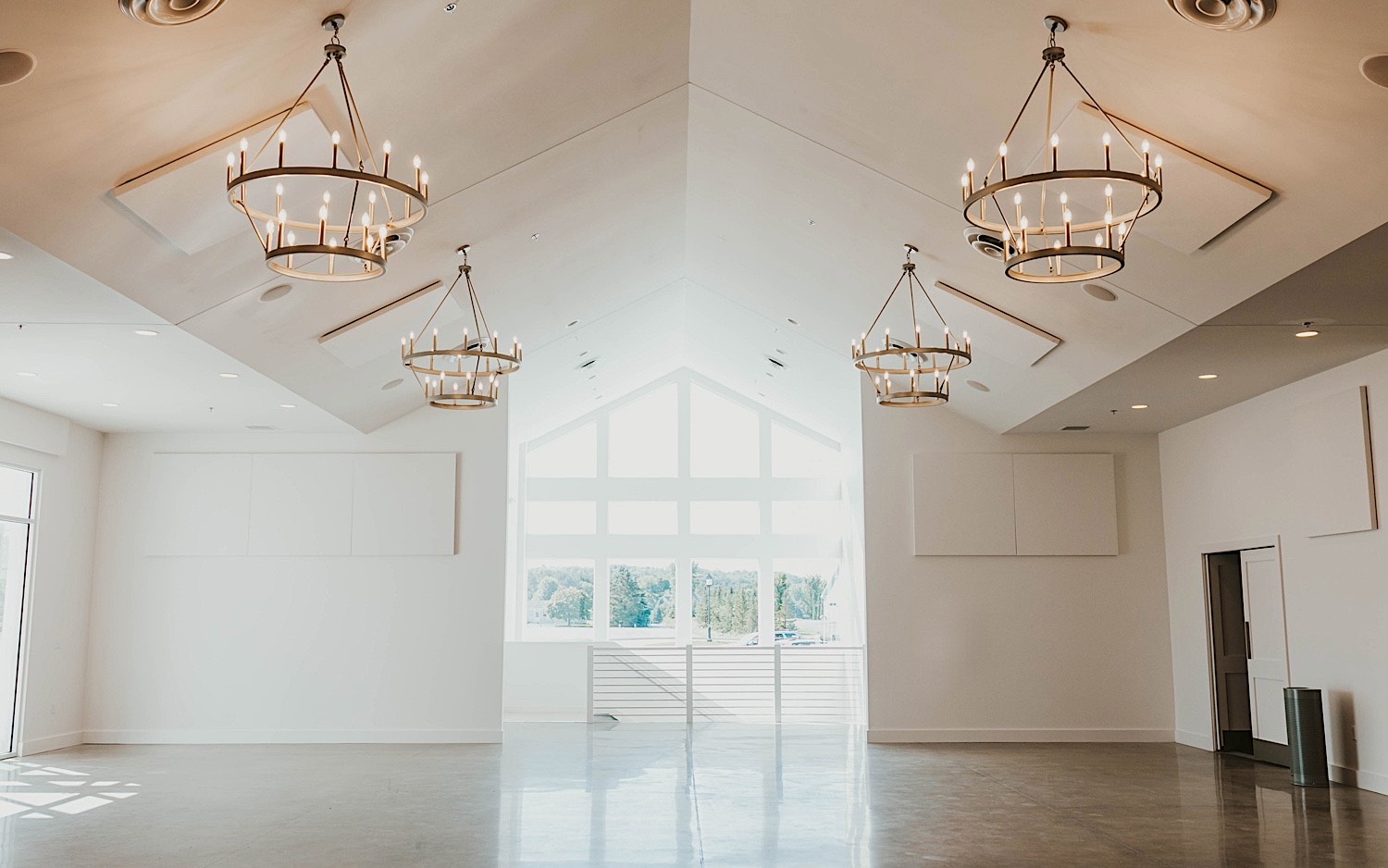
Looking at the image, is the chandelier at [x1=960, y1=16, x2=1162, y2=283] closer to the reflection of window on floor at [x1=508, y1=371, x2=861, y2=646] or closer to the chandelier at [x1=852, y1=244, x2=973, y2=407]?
the chandelier at [x1=852, y1=244, x2=973, y2=407]

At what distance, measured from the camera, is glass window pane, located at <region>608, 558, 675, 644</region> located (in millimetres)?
16062

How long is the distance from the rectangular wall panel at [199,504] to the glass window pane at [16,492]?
50.6 inches

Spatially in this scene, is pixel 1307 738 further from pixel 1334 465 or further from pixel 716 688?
pixel 716 688

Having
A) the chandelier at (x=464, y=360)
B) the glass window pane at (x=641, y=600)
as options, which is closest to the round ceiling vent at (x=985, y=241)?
the chandelier at (x=464, y=360)

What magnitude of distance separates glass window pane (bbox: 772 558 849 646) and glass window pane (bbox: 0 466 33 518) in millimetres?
9529

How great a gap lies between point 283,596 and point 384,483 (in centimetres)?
154

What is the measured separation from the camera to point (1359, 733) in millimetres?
8266

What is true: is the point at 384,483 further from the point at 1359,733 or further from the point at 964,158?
the point at 1359,733

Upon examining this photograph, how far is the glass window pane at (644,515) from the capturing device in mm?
16250

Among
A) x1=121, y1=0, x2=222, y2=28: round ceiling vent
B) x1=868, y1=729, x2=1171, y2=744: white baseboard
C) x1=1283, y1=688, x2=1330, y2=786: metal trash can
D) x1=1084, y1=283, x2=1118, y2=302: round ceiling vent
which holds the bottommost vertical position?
x1=868, y1=729, x2=1171, y2=744: white baseboard

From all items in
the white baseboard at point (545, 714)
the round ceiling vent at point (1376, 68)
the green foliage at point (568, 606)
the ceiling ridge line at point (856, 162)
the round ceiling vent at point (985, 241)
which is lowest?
the white baseboard at point (545, 714)

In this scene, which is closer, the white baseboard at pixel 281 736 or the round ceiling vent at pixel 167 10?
the round ceiling vent at pixel 167 10

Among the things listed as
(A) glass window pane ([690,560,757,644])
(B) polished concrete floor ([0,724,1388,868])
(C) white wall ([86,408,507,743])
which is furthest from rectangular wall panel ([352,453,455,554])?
(A) glass window pane ([690,560,757,644])

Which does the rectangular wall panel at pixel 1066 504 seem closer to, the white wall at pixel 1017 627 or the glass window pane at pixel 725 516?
the white wall at pixel 1017 627
